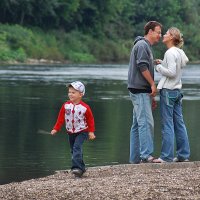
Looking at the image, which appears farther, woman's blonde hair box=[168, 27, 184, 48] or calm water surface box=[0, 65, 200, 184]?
calm water surface box=[0, 65, 200, 184]

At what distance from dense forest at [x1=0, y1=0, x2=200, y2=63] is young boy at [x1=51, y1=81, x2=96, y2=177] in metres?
63.4

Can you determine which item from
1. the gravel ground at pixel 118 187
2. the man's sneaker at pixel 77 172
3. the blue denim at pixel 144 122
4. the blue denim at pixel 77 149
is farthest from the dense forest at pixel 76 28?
the gravel ground at pixel 118 187

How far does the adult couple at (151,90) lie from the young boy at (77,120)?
1.16m

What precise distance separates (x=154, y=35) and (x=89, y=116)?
1770mm

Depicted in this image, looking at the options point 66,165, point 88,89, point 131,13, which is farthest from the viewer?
point 131,13

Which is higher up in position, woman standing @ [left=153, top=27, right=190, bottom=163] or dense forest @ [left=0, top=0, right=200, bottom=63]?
woman standing @ [left=153, top=27, right=190, bottom=163]

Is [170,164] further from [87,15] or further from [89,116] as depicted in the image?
[87,15]

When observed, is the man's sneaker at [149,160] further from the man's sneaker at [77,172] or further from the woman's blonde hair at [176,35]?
the woman's blonde hair at [176,35]

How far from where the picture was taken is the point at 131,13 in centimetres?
11969

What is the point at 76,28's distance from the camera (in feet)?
341

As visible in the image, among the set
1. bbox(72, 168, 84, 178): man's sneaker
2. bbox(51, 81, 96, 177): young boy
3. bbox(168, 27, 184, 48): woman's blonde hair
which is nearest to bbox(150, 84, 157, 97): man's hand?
bbox(168, 27, 184, 48): woman's blonde hair

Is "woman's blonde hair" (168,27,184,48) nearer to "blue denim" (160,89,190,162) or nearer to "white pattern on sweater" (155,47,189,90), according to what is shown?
"white pattern on sweater" (155,47,189,90)

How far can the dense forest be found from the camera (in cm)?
8438

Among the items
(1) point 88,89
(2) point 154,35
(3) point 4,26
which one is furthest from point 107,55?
(2) point 154,35
